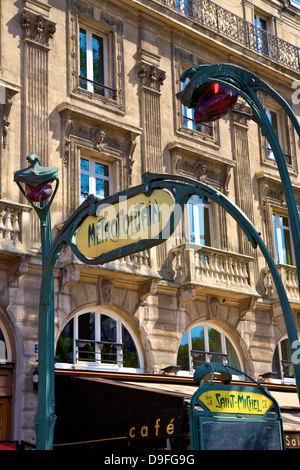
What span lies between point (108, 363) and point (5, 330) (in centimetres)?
247

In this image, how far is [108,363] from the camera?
49.4 ft

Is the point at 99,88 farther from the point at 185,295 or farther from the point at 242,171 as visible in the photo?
the point at 185,295

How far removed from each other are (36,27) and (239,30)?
7494 mm

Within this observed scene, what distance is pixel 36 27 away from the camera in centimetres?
A: 1579

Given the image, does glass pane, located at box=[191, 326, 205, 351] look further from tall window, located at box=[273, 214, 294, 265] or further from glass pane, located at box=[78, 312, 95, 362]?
tall window, located at box=[273, 214, 294, 265]

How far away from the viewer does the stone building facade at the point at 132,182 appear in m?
14.3

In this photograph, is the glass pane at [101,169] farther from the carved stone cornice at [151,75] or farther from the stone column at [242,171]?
the stone column at [242,171]

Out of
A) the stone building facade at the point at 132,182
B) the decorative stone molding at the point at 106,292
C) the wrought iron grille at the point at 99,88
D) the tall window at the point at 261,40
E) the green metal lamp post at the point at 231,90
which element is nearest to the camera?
the green metal lamp post at the point at 231,90

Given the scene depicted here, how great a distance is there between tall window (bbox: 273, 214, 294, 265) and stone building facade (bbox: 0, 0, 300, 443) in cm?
5

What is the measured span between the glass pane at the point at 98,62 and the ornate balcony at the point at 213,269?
4.40 meters

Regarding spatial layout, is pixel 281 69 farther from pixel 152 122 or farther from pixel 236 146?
pixel 152 122

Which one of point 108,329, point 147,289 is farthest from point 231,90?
point 108,329

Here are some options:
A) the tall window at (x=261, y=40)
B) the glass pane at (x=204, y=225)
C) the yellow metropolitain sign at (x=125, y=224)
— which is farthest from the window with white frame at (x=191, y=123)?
the yellow metropolitain sign at (x=125, y=224)
